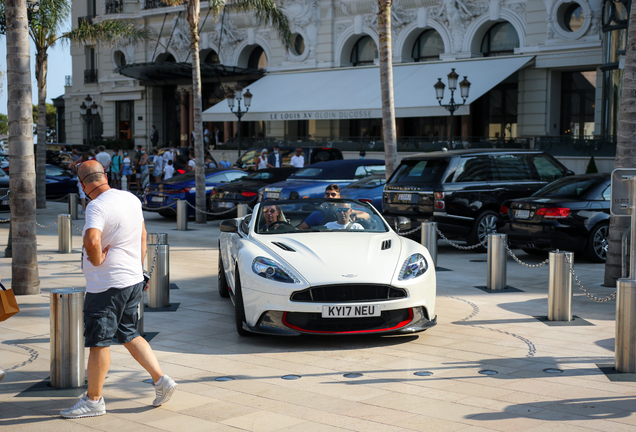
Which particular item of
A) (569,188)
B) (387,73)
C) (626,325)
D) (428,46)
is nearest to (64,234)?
(387,73)

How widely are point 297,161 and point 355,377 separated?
1678 cm

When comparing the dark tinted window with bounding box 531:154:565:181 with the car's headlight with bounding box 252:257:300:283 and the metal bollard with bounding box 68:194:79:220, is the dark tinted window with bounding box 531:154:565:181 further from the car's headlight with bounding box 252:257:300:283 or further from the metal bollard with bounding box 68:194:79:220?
the metal bollard with bounding box 68:194:79:220

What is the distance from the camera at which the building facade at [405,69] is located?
91.9ft

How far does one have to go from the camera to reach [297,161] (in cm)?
2248

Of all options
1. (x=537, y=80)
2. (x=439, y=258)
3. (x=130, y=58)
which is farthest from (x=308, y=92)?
(x=439, y=258)

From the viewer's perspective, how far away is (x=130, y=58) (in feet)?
149

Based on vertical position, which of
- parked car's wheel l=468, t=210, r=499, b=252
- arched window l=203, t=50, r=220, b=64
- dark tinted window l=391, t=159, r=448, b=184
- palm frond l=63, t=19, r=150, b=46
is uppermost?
arched window l=203, t=50, r=220, b=64

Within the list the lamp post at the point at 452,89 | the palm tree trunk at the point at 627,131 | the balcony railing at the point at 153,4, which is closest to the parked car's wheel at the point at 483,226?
the palm tree trunk at the point at 627,131

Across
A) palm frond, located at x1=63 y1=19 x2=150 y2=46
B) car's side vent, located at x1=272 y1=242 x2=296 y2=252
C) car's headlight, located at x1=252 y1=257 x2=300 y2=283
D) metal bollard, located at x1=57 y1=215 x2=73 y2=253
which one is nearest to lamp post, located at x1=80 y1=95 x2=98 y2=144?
palm frond, located at x1=63 y1=19 x2=150 y2=46

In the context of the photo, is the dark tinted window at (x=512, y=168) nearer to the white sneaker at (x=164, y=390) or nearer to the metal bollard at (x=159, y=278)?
the metal bollard at (x=159, y=278)

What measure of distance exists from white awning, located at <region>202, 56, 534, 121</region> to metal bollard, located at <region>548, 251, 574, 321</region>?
18.5 metres

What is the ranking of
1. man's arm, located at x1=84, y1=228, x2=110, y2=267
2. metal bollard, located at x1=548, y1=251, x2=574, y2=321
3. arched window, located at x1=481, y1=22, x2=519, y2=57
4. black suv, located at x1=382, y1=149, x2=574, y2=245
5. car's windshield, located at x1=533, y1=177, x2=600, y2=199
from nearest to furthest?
1. man's arm, located at x1=84, y1=228, x2=110, y2=267
2. metal bollard, located at x1=548, y1=251, x2=574, y2=321
3. car's windshield, located at x1=533, y1=177, x2=600, y2=199
4. black suv, located at x1=382, y1=149, x2=574, y2=245
5. arched window, located at x1=481, y1=22, x2=519, y2=57

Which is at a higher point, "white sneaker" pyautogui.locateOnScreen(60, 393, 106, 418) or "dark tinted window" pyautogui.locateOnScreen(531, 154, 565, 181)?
"dark tinted window" pyautogui.locateOnScreen(531, 154, 565, 181)

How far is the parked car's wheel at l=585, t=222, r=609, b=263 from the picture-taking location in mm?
12180
